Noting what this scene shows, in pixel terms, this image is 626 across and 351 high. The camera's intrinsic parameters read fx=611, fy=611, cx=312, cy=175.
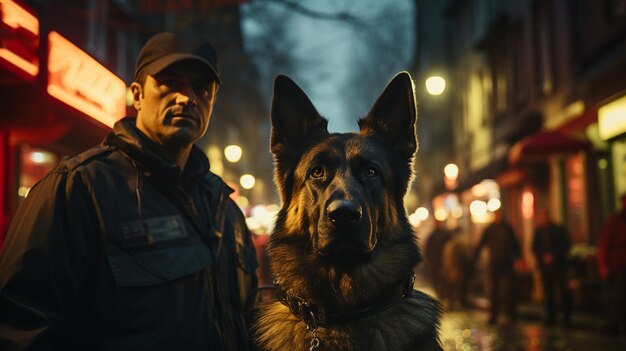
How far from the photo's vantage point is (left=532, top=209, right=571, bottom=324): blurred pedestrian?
11242mm

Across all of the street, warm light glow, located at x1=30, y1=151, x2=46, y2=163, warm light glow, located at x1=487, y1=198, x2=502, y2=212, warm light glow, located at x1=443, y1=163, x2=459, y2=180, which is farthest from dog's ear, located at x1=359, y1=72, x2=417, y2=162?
warm light glow, located at x1=443, y1=163, x2=459, y2=180

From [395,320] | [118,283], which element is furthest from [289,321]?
[118,283]

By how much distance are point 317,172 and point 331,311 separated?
657 mm

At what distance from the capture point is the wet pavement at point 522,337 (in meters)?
8.55

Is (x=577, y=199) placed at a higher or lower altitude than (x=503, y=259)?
higher

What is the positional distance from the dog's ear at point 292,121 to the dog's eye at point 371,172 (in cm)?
30

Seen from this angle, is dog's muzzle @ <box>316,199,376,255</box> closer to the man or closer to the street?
the man

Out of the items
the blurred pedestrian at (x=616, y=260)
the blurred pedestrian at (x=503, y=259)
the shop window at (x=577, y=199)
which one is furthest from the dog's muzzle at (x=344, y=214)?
the shop window at (x=577, y=199)

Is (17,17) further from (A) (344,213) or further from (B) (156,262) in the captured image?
(A) (344,213)

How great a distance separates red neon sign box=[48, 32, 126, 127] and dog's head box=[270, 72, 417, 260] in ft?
16.1

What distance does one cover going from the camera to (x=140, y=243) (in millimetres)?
2689

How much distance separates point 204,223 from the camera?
305 centimetres

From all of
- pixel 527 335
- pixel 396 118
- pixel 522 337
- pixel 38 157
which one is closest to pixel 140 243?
pixel 396 118

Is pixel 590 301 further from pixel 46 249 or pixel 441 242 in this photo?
pixel 46 249
